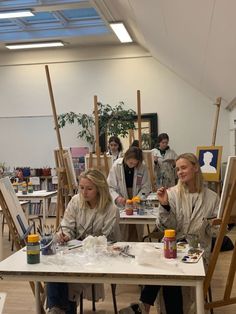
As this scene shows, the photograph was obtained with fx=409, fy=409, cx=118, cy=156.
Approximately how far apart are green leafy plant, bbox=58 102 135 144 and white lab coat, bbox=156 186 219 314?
5007mm

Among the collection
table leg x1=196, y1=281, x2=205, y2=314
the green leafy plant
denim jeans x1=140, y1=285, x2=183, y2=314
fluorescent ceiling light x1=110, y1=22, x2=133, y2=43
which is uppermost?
fluorescent ceiling light x1=110, y1=22, x2=133, y2=43

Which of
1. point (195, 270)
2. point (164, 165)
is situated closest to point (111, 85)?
point (164, 165)

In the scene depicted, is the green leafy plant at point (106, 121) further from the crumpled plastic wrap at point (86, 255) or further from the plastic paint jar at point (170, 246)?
the plastic paint jar at point (170, 246)

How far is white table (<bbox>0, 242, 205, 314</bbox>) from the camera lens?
6.59 ft

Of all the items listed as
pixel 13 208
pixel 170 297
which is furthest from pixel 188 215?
pixel 13 208

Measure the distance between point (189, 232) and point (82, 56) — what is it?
6.66 metres

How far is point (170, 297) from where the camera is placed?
8.80 ft

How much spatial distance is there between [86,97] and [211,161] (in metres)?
4.02

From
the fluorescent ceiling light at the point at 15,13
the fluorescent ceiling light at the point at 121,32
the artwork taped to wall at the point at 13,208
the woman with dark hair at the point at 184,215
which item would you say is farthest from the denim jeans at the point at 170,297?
the fluorescent ceiling light at the point at 121,32

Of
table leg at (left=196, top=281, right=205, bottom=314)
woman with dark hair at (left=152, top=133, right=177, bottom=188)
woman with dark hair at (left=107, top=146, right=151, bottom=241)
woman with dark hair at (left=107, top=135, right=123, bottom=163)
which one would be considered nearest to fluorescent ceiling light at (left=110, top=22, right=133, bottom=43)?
woman with dark hair at (left=152, top=133, right=177, bottom=188)

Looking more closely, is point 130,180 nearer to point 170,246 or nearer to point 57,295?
point 57,295

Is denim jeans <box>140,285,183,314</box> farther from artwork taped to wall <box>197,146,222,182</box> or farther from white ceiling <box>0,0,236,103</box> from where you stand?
artwork taped to wall <box>197,146,222,182</box>

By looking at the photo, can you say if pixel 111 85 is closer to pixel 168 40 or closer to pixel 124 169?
pixel 168 40

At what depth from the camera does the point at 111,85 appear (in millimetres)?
8695
